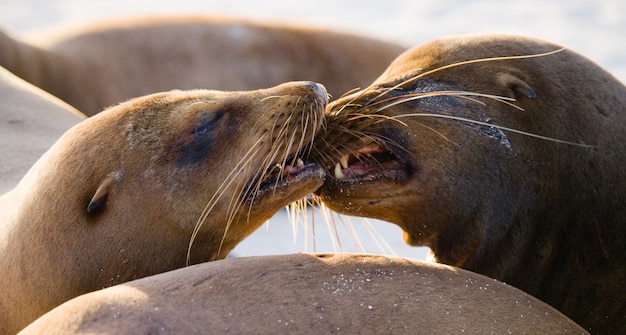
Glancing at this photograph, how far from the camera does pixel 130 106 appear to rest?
404cm

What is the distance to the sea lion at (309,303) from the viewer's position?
306cm

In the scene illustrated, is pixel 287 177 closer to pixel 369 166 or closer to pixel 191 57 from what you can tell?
pixel 369 166

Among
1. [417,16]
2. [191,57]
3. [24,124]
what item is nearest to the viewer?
[24,124]

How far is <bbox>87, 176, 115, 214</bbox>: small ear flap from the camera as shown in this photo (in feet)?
12.5

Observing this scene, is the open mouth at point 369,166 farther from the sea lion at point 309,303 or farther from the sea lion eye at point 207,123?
the sea lion at point 309,303

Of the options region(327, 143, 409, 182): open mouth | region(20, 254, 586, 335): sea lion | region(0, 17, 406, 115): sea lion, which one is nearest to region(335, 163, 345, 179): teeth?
region(327, 143, 409, 182): open mouth

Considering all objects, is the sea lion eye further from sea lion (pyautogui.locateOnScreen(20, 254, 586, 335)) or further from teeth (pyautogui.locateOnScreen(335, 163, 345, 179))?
sea lion (pyautogui.locateOnScreen(20, 254, 586, 335))

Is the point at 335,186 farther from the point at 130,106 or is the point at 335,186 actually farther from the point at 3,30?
the point at 3,30

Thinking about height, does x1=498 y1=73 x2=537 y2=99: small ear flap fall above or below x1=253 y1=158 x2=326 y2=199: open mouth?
above

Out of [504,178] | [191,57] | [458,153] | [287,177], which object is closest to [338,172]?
[287,177]

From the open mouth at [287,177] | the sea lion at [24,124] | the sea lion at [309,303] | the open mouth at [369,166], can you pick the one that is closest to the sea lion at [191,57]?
the sea lion at [24,124]

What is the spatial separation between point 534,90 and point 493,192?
417mm

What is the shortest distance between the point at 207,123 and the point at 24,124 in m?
1.69

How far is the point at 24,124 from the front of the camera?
5430 mm
